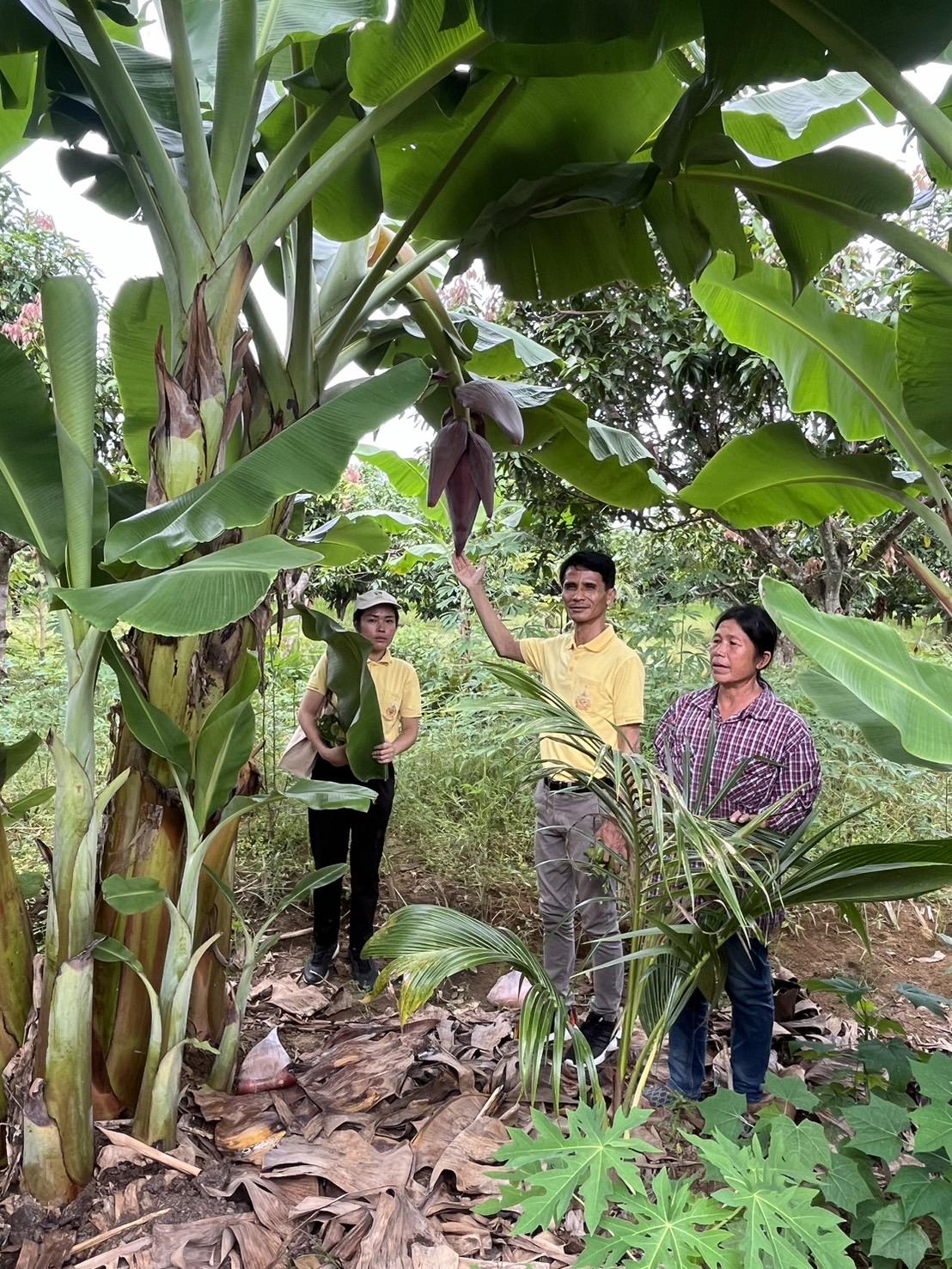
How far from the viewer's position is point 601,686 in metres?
2.43

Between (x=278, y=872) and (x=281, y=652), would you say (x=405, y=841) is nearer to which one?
(x=278, y=872)

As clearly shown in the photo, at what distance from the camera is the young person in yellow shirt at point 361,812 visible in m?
2.77

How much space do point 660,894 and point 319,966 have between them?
1576 millimetres

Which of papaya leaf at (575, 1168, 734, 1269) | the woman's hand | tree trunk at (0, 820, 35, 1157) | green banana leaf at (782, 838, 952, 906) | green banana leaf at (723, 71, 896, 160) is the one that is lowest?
papaya leaf at (575, 1168, 734, 1269)

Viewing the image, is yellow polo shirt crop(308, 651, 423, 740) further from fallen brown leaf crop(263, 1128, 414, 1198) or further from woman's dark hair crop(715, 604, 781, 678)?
fallen brown leaf crop(263, 1128, 414, 1198)

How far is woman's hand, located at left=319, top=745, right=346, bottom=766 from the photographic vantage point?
9.05 ft

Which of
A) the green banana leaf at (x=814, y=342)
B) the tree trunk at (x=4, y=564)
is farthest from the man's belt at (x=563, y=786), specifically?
the tree trunk at (x=4, y=564)

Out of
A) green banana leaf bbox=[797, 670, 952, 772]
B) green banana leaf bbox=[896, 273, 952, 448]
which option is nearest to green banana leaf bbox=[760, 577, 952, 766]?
green banana leaf bbox=[797, 670, 952, 772]

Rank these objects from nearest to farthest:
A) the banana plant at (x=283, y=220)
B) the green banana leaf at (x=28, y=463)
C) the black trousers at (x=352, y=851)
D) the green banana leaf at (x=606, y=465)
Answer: the banana plant at (x=283, y=220) → the green banana leaf at (x=28, y=463) → the green banana leaf at (x=606, y=465) → the black trousers at (x=352, y=851)

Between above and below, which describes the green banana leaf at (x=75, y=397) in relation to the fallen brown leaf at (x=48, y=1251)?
above

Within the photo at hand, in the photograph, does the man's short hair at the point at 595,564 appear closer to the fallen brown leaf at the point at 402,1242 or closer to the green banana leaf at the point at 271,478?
the green banana leaf at the point at 271,478

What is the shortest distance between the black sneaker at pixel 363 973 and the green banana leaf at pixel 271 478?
192cm

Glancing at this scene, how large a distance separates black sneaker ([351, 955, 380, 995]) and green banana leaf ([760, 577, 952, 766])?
6.60ft

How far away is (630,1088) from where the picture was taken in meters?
1.69
